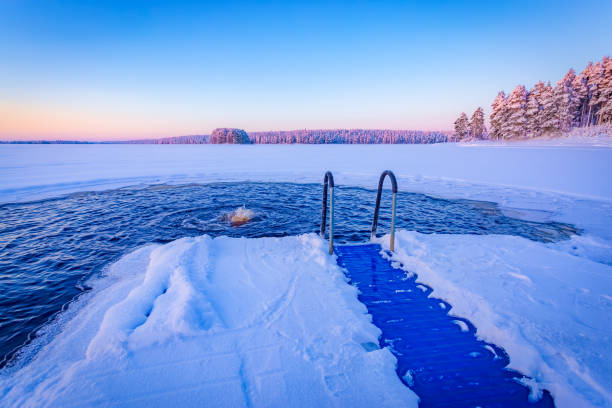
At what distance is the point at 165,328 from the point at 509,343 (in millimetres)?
3437

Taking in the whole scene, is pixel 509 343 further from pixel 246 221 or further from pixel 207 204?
pixel 207 204

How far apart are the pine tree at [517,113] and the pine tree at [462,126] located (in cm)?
1664

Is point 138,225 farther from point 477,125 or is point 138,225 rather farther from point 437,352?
point 477,125

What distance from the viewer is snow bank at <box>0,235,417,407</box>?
6.87 feet

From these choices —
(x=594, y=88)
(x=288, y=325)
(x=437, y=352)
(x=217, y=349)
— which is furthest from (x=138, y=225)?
(x=594, y=88)

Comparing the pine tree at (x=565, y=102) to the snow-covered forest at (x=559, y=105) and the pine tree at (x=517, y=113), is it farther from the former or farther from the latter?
the pine tree at (x=517, y=113)

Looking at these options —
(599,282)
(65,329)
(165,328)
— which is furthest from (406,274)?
(65,329)

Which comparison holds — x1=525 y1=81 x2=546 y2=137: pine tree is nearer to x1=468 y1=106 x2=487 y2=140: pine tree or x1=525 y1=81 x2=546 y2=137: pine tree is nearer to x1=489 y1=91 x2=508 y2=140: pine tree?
x1=489 y1=91 x2=508 y2=140: pine tree

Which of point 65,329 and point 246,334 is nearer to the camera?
point 246,334

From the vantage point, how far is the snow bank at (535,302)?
225 cm

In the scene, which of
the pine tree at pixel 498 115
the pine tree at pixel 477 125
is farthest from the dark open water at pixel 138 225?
the pine tree at pixel 477 125

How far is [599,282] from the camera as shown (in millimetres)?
3748

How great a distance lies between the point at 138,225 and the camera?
7.54m

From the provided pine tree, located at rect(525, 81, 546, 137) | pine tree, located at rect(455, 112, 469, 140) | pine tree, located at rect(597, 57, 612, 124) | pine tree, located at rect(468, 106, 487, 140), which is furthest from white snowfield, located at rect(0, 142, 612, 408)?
pine tree, located at rect(455, 112, 469, 140)
